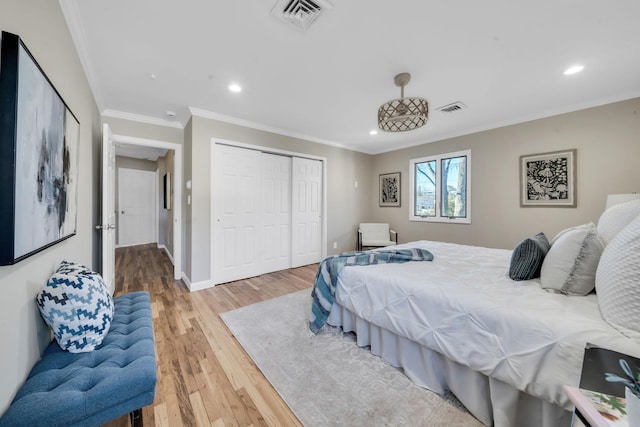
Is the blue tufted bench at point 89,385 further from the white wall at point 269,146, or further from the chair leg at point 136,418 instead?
the white wall at point 269,146

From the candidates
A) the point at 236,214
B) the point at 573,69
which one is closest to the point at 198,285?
the point at 236,214

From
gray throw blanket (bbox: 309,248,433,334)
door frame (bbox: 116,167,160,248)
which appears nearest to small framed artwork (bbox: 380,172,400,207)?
gray throw blanket (bbox: 309,248,433,334)

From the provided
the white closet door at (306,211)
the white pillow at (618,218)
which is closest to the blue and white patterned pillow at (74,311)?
the white pillow at (618,218)

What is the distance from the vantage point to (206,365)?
172 cm

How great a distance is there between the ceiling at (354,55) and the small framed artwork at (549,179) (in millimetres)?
599

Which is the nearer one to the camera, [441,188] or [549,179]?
[549,179]

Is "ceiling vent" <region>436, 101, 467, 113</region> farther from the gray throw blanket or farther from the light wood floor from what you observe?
the light wood floor

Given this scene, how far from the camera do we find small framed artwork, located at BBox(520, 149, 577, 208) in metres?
2.96

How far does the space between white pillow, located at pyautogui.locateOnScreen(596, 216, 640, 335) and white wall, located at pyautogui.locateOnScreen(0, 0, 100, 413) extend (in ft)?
7.37

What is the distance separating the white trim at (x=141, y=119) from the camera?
306 centimetres

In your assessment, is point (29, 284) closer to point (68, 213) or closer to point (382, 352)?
point (68, 213)

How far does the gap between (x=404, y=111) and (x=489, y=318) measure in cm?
176

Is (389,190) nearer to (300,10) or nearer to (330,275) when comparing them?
(330,275)

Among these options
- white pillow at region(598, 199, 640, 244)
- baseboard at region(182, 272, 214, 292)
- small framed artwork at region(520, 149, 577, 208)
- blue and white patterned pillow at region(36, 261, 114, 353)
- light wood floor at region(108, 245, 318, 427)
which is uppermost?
small framed artwork at region(520, 149, 577, 208)
